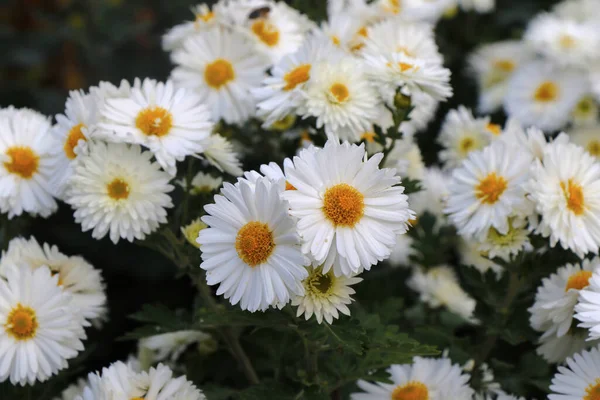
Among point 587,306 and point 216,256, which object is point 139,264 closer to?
point 216,256

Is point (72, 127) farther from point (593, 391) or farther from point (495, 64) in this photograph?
point (495, 64)

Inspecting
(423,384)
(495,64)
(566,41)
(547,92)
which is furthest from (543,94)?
(423,384)

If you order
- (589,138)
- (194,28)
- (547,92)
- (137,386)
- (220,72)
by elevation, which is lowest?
(137,386)

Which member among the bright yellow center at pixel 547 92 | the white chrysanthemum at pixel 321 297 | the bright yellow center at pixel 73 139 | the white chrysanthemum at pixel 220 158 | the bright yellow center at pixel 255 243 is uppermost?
the bright yellow center at pixel 547 92

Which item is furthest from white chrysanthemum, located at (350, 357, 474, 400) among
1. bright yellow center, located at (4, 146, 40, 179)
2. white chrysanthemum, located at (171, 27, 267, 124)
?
bright yellow center, located at (4, 146, 40, 179)

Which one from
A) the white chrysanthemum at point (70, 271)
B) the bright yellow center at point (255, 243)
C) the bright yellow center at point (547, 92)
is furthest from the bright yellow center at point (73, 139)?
the bright yellow center at point (547, 92)

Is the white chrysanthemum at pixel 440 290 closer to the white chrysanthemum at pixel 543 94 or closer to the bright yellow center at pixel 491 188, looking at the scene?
the bright yellow center at pixel 491 188

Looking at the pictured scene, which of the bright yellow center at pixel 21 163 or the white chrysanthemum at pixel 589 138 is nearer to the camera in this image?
the bright yellow center at pixel 21 163
